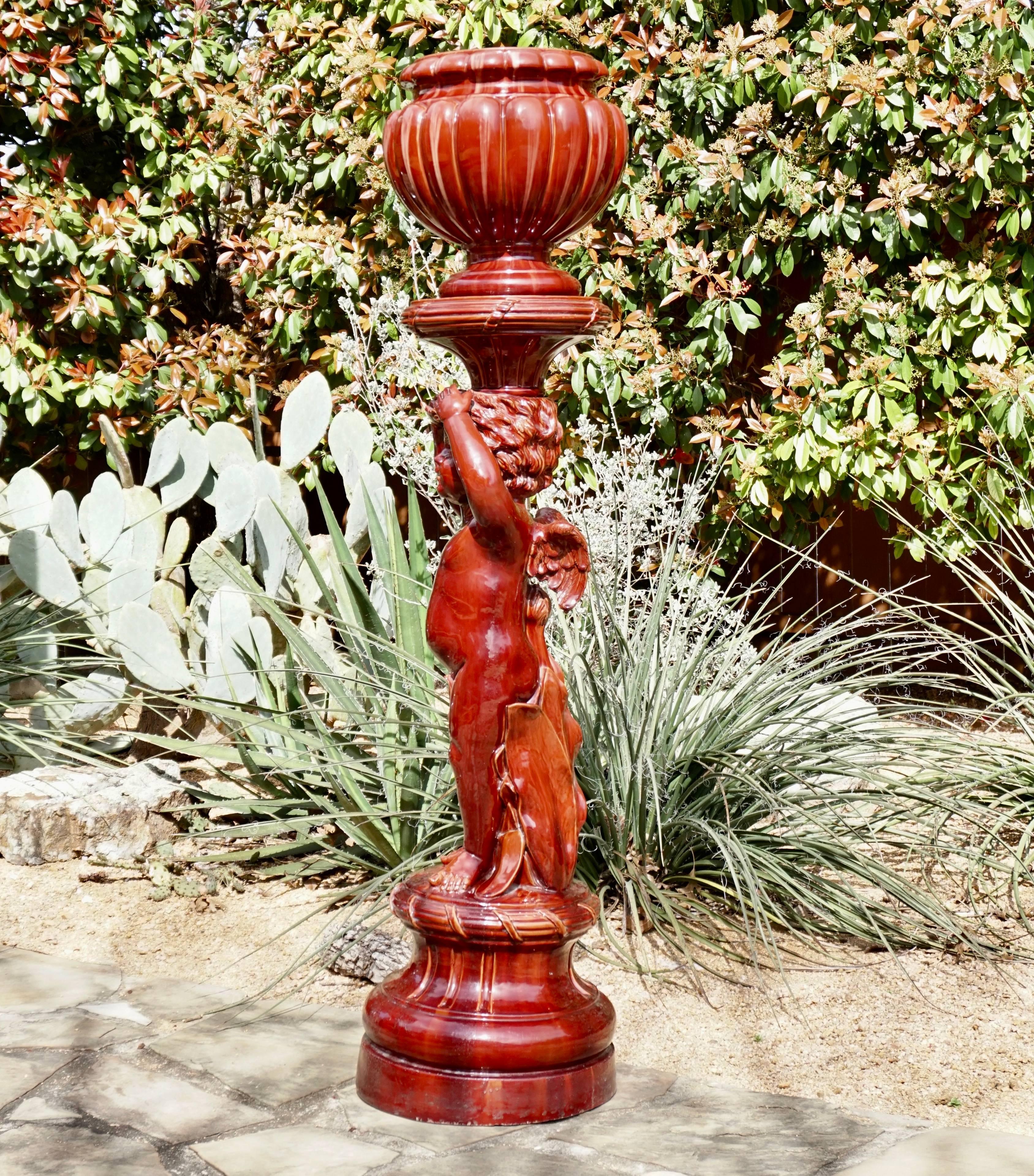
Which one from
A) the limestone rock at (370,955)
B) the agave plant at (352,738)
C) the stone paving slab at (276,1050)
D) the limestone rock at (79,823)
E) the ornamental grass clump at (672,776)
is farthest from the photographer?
the limestone rock at (79,823)

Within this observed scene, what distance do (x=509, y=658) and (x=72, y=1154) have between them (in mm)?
1060

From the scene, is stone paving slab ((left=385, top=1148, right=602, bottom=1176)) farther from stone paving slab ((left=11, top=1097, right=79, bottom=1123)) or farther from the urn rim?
the urn rim

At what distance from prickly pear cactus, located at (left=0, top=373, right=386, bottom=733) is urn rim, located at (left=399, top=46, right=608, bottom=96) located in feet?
5.86

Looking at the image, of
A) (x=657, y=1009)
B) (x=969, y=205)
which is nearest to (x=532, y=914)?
(x=657, y=1009)

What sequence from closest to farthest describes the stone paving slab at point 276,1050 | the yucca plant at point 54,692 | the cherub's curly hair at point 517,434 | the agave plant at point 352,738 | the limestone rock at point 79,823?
the cherub's curly hair at point 517,434 < the stone paving slab at point 276,1050 < the agave plant at point 352,738 < the limestone rock at point 79,823 < the yucca plant at point 54,692

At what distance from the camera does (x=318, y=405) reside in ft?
15.6

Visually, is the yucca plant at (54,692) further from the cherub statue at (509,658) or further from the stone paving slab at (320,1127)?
the cherub statue at (509,658)

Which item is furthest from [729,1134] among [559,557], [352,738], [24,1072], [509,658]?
[352,738]

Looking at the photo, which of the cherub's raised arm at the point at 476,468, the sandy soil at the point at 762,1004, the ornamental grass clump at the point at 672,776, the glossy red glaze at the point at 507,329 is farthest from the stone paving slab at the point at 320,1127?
Result: the glossy red glaze at the point at 507,329

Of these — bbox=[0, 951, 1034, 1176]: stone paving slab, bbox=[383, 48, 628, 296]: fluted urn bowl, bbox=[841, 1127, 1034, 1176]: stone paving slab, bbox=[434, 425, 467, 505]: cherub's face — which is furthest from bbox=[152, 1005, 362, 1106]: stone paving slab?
bbox=[383, 48, 628, 296]: fluted urn bowl

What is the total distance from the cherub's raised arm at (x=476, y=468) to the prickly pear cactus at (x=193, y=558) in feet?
5.67

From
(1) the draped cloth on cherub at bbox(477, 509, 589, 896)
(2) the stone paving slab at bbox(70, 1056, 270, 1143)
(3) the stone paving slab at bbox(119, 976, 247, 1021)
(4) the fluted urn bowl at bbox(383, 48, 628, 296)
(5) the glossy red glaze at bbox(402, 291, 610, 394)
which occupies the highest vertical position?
(4) the fluted urn bowl at bbox(383, 48, 628, 296)

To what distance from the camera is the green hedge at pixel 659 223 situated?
528 centimetres

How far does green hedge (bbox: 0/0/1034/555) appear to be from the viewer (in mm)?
5277
